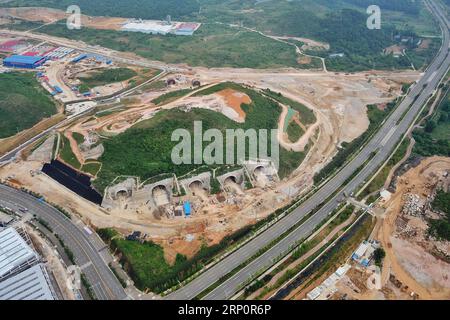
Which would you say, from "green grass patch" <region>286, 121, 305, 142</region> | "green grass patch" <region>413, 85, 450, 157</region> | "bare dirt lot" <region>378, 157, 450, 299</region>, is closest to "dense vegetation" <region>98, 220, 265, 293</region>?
"bare dirt lot" <region>378, 157, 450, 299</region>

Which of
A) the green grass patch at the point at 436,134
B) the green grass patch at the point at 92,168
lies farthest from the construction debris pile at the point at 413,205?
the green grass patch at the point at 92,168

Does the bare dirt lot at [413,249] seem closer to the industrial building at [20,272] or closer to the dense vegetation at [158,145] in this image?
the dense vegetation at [158,145]

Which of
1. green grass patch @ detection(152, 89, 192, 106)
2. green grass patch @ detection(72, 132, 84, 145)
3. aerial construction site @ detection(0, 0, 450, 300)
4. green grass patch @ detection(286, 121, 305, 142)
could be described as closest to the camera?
aerial construction site @ detection(0, 0, 450, 300)

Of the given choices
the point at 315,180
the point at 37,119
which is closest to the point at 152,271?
the point at 315,180

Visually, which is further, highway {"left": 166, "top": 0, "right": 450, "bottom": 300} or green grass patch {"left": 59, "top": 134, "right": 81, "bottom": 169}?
green grass patch {"left": 59, "top": 134, "right": 81, "bottom": 169}

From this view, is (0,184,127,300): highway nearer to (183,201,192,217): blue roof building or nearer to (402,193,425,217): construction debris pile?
(183,201,192,217): blue roof building

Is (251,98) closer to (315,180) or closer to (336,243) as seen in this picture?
(315,180)

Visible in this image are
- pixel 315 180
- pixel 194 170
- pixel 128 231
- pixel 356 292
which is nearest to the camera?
pixel 356 292
